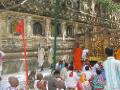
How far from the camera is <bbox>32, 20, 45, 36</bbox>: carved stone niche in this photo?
85.0 feet

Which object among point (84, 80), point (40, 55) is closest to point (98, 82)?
point (84, 80)

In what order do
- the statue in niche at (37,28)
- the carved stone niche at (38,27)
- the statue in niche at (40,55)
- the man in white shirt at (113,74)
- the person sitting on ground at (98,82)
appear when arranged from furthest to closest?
the statue in niche at (37,28) < the carved stone niche at (38,27) < the statue in niche at (40,55) < the person sitting on ground at (98,82) < the man in white shirt at (113,74)

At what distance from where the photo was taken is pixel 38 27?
86.7ft

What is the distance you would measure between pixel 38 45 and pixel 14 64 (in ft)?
9.29

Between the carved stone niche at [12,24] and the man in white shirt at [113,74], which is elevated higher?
the carved stone niche at [12,24]

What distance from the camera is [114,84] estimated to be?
7297mm

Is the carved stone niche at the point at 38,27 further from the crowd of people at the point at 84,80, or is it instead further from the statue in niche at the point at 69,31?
the crowd of people at the point at 84,80

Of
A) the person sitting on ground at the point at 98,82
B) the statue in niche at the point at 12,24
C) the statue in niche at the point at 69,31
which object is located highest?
the statue in niche at the point at 12,24

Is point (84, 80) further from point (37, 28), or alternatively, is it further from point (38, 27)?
point (38, 27)

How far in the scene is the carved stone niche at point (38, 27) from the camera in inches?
1020

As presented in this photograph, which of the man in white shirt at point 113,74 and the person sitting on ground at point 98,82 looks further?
the person sitting on ground at point 98,82

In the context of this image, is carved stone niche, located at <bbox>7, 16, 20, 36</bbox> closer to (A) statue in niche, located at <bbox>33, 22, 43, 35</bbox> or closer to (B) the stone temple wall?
(B) the stone temple wall

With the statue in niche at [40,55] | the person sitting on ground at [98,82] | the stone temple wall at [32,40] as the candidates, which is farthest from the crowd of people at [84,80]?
the statue in niche at [40,55]

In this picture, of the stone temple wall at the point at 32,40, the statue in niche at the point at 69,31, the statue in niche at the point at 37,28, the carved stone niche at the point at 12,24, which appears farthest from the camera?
the statue in niche at the point at 69,31
